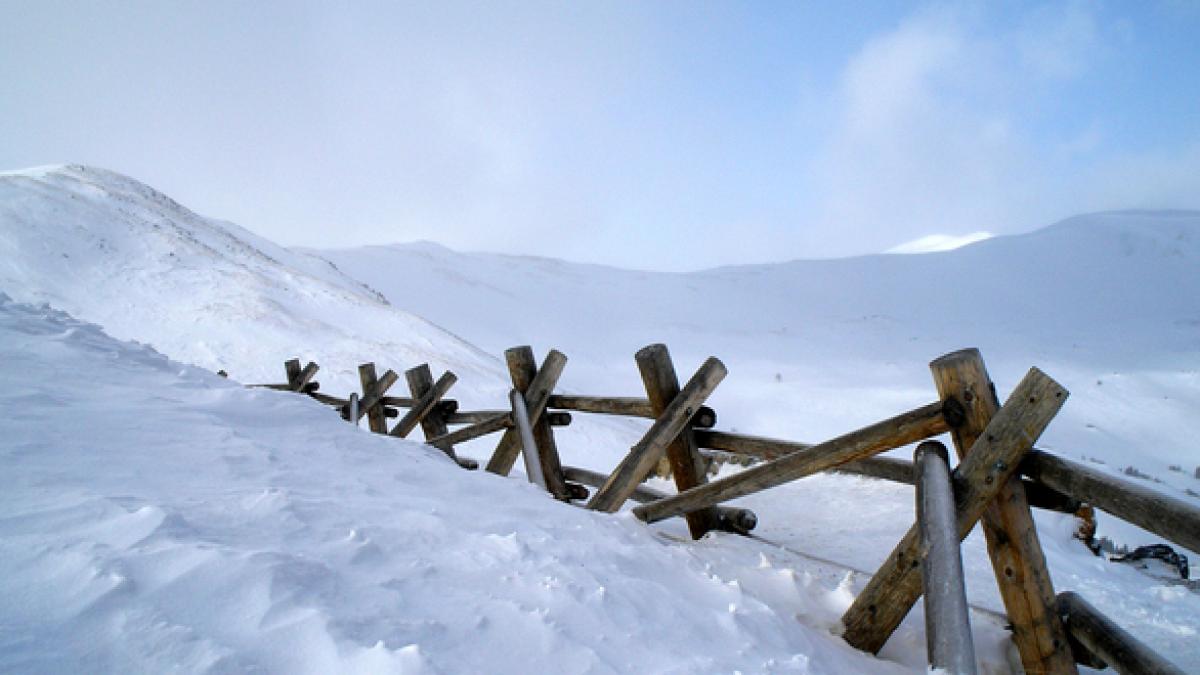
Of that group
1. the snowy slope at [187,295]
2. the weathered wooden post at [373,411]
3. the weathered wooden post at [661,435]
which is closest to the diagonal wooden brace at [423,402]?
the weathered wooden post at [373,411]

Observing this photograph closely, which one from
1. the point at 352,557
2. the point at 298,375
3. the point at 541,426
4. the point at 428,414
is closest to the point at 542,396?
the point at 541,426

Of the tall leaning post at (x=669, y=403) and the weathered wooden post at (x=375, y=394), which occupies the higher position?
the tall leaning post at (x=669, y=403)

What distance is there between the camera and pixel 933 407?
7.59 ft

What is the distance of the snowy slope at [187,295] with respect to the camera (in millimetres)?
12914

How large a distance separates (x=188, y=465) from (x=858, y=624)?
2.64 metres

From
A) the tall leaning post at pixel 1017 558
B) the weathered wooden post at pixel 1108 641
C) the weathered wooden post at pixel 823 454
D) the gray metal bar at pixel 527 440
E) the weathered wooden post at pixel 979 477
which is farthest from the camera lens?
the gray metal bar at pixel 527 440

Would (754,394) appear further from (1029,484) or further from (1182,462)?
(1029,484)

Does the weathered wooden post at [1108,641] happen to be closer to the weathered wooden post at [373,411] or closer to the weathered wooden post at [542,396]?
the weathered wooden post at [542,396]

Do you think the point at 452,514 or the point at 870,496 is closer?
the point at 452,514

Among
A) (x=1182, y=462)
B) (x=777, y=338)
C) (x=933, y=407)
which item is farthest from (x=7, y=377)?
(x=777, y=338)

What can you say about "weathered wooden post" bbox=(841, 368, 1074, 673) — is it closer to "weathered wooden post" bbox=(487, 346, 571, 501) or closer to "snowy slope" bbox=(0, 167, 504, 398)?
"weathered wooden post" bbox=(487, 346, 571, 501)

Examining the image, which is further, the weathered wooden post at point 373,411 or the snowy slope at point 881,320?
the snowy slope at point 881,320

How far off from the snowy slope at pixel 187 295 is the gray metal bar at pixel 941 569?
37.4 feet

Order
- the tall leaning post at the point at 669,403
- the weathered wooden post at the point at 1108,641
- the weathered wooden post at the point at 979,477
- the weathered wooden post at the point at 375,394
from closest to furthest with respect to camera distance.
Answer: the weathered wooden post at the point at 1108,641
the weathered wooden post at the point at 979,477
the tall leaning post at the point at 669,403
the weathered wooden post at the point at 375,394
